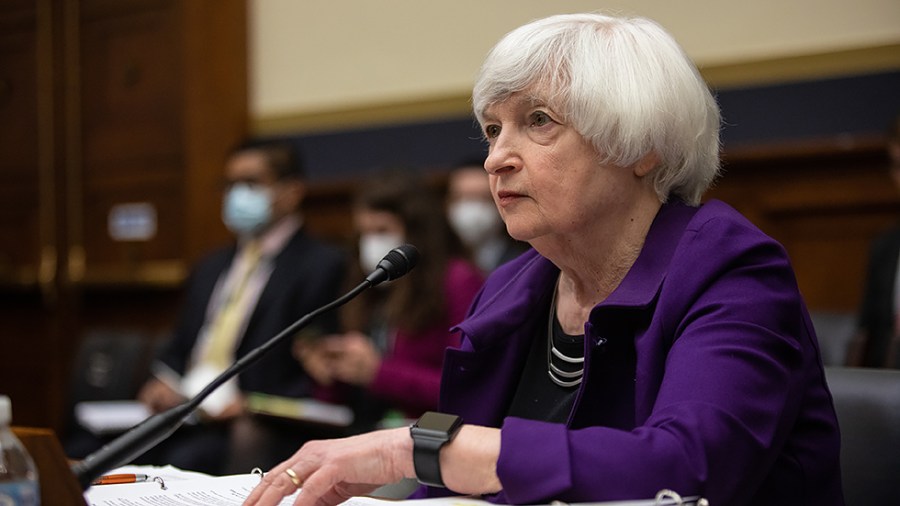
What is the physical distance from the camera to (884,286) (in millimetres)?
3453

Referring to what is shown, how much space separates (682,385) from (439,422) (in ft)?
0.92

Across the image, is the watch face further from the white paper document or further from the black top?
the black top

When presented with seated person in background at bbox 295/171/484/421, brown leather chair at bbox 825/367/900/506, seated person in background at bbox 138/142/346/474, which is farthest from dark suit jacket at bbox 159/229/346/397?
brown leather chair at bbox 825/367/900/506

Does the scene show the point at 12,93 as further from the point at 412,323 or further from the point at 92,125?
the point at 412,323

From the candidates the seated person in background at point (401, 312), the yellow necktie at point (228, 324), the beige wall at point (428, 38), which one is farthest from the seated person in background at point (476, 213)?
the yellow necktie at point (228, 324)

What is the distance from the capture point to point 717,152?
1.57 meters

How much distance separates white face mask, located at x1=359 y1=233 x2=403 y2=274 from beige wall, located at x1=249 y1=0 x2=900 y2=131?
3.57ft

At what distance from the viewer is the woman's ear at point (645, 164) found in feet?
4.88

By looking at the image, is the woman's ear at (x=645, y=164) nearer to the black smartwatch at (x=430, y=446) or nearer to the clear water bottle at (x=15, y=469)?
the black smartwatch at (x=430, y=446)

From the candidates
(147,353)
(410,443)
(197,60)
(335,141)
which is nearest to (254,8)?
(197,60)

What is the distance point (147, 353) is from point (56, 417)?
176 cm

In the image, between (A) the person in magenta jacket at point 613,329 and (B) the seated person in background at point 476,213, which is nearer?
(A) the person in magenta jacket at point 613,329

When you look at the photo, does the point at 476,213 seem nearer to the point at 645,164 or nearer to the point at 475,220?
the point at 475,220

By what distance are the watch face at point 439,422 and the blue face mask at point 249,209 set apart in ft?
9.74
